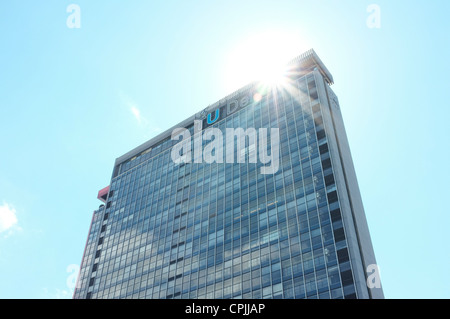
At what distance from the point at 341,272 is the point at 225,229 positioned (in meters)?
27.9

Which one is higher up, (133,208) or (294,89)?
(294,89)

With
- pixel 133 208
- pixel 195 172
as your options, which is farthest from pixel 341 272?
pixel 133 208

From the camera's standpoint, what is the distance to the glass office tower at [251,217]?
66.5 meters

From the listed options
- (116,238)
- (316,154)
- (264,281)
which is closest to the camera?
(264,281)

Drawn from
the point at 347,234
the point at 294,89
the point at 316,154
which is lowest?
the point at 347,234

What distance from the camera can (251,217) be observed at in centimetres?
7994

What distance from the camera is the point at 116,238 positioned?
108m

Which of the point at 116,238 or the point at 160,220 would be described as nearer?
the point at 160,220

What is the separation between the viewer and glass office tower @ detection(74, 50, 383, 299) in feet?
218

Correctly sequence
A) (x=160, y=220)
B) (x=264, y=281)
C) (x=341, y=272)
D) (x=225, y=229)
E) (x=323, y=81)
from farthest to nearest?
(x=160, y=220), (x=323, y=81), (x=225, y=229), (x=264, y=281), (x=341, y=272)
